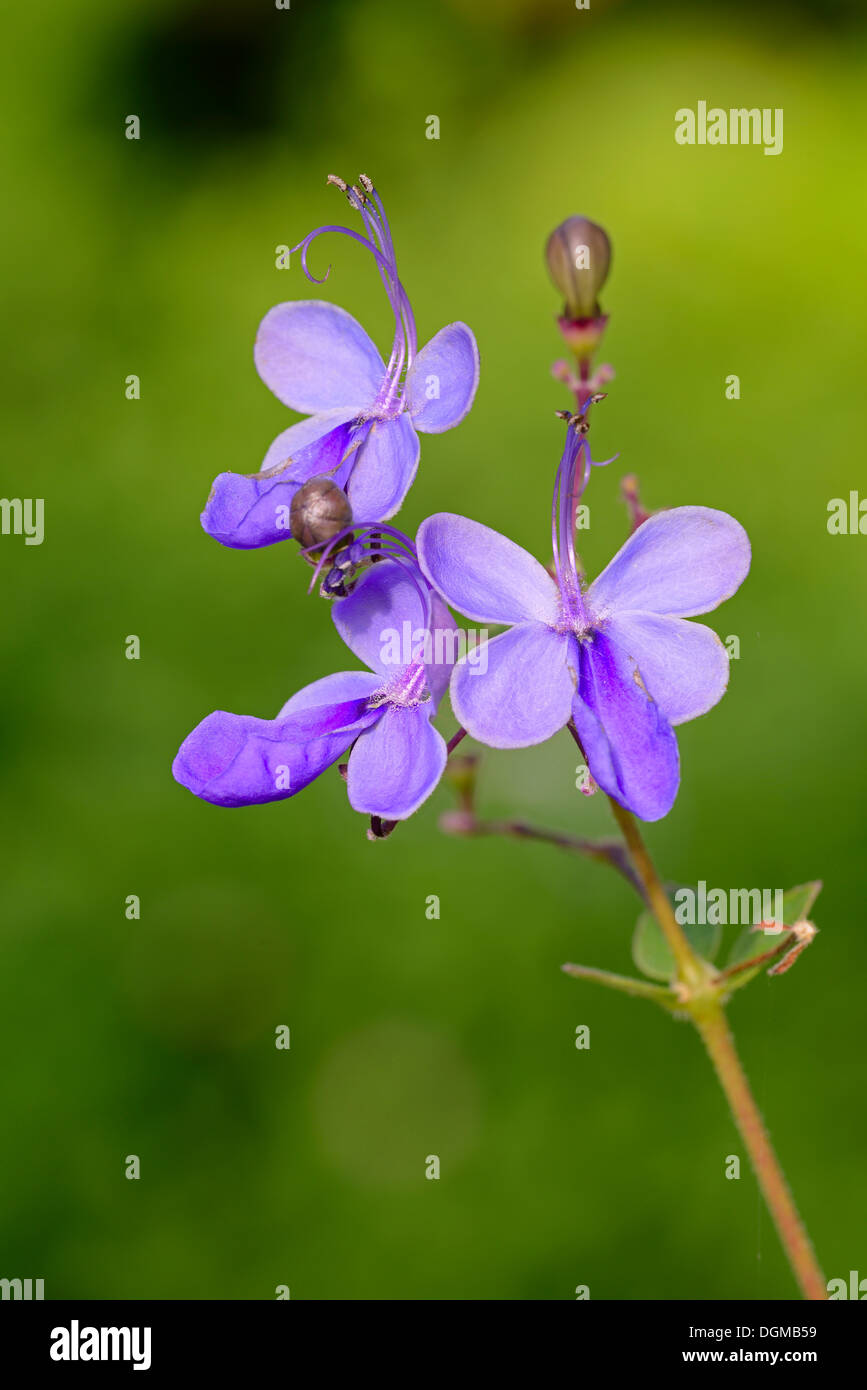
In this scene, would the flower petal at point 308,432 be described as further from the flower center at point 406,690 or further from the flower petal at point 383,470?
the flower center at point 406,690

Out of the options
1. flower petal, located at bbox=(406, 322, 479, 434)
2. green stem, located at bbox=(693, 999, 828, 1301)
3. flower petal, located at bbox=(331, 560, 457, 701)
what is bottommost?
green stem, located at bbox=(693, 999, 828, 1301)

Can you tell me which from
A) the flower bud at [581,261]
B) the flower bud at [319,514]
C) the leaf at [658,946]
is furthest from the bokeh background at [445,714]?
the flower bud at [319,514]

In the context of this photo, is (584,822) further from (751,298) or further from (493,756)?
(751,298)

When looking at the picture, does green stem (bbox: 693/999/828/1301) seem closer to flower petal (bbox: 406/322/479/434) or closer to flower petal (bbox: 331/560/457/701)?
flower petal (bbox: 331/560/457/701)

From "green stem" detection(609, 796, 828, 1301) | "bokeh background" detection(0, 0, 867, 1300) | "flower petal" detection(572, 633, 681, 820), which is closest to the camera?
"flower petal" detection(572, 633, 681, 820)

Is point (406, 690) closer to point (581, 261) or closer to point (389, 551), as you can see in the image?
point (389, 551)

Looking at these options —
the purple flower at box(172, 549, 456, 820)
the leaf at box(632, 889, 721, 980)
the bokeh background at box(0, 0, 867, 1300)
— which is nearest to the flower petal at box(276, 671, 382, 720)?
the purple flower at box(172, 549, 456, 820)

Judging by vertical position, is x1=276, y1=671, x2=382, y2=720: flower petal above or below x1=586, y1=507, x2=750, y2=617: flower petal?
below

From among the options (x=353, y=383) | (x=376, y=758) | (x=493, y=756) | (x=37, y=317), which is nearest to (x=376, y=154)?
(x=37, y=317)
